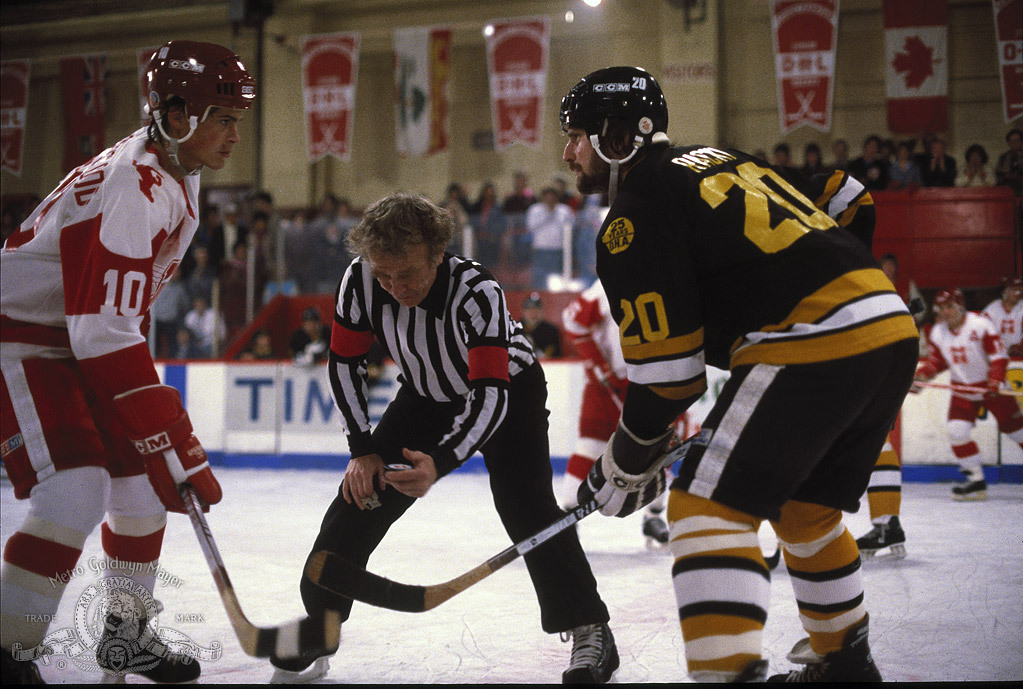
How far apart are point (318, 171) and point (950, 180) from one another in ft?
29.6

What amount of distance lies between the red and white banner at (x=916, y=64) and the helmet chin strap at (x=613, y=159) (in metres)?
5.56

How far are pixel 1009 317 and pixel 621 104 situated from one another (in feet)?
18.6

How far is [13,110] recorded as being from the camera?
118 inches

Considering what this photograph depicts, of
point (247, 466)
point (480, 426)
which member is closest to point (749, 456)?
point (480, 426)

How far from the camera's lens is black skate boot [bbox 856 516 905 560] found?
150 inches

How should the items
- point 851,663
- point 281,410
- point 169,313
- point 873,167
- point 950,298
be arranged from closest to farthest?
point 851,663, point 950,298, point 873,167, point 281,410, point 169,313

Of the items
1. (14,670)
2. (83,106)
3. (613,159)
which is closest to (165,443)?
(14,670)

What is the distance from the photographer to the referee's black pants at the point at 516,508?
229 cm

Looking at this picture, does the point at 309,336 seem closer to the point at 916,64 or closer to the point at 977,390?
the point at 977,390

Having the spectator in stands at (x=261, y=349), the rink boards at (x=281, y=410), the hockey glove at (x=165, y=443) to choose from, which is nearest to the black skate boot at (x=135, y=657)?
the hockey glove at (x=165, y=443)

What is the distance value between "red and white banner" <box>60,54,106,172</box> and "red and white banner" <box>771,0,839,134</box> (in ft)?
18.9

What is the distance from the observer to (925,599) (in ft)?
10.3

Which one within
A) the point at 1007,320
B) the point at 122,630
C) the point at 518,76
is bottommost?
the point at 122,630

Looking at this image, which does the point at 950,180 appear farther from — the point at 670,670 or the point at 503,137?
the point at 503,137
